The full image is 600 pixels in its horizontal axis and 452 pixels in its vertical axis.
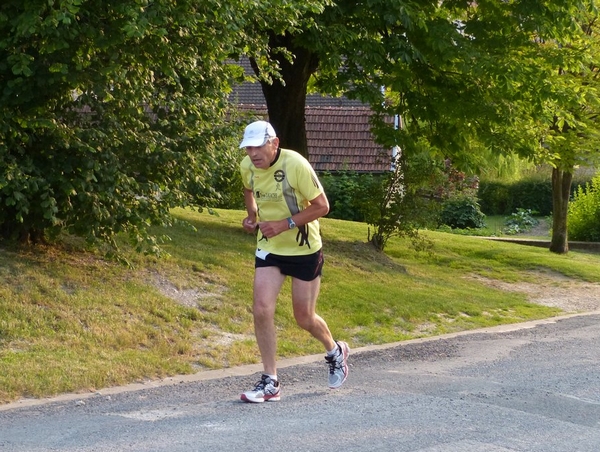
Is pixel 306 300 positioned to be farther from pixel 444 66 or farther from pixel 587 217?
pixel 587 217

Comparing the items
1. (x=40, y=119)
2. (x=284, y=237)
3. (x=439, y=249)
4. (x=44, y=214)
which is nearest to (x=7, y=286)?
(x=44, y=214)

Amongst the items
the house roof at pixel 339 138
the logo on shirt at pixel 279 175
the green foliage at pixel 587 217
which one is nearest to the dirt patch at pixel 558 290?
the logo on shirt at pixel 279 175

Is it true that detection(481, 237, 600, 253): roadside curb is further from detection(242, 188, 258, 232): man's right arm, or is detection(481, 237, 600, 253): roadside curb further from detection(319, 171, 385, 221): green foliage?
detection(242, 188, 258, 232): man's right arm

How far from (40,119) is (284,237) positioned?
331 centimetres

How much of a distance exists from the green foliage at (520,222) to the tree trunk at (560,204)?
35.8 ft

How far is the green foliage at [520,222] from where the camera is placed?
119ft

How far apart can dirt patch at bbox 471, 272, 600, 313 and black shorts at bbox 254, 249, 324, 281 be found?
29.1 ft

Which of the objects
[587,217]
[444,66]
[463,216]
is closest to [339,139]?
[463,216]

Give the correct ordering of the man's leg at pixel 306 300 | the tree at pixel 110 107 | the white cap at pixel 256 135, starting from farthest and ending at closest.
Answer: the tree at pixel 110 107
the man's leg at pixel 306 300
the white cap at pixel 256 135

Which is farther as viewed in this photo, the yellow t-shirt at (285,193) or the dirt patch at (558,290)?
the dirt patch at (558,290)

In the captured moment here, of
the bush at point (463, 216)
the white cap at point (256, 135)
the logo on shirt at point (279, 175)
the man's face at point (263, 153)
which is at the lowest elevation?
the bush at point (463, 216)

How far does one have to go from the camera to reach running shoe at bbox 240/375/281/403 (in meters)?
7.52

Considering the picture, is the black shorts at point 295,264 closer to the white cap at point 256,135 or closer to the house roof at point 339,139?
the white cap at point 256,135

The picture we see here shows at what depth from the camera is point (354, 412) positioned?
7262 millimetres
